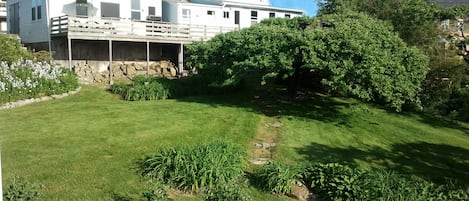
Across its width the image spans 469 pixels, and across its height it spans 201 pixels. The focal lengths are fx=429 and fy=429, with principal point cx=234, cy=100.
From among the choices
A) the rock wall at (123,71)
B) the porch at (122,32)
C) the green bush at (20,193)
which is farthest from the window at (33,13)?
the green bush at (20,193)

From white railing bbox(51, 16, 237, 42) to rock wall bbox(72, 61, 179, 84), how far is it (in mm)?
1605

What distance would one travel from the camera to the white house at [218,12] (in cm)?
2642

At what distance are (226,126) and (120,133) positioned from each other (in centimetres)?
304

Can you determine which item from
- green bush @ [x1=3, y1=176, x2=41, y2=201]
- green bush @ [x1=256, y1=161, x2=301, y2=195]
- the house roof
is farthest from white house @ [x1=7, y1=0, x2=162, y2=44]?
green bush @ [x1=3, y1=176, x2=41, y2=201]

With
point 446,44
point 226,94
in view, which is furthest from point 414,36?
point 226,94

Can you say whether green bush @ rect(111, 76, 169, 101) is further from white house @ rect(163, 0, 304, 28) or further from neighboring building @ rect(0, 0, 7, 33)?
neighboring building @ rect(0, 0, 7, 33)

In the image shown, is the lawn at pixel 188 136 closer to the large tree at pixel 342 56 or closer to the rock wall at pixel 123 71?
the large tree at pixel 342 56

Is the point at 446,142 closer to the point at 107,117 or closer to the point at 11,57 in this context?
the point at 107,117

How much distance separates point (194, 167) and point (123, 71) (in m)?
15.8

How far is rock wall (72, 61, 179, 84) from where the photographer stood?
20875mm

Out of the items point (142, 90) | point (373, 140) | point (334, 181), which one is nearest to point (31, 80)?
point (142, 90)

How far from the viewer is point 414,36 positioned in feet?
56.9

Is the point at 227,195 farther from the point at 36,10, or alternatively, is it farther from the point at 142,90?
the point at 36,10

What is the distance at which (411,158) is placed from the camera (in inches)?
438
